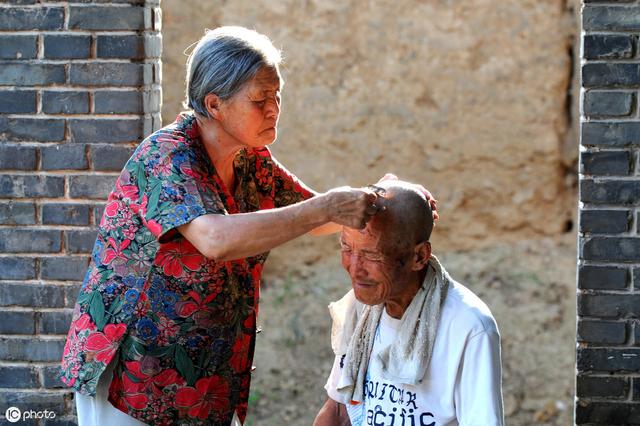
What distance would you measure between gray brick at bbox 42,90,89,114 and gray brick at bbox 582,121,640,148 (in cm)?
185

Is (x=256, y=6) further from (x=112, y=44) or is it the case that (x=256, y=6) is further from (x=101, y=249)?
(x=101, y=249)

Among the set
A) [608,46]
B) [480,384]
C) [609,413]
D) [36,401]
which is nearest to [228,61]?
[480,384]

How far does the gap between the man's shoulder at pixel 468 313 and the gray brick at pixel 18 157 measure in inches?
69.0

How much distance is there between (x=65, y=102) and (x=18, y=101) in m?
0.19

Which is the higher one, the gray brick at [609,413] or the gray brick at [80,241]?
the gray brick at [80,241]

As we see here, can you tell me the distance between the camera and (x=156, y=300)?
122 inches

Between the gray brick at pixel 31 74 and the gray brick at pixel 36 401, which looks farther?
the gray brick at pixel 36 401

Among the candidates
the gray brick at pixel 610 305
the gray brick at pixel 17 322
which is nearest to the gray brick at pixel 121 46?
the gray brick at pixel 17 322

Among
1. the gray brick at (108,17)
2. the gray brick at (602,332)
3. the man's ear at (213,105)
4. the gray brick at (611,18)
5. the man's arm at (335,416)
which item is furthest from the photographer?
the gray brick at (108,17)

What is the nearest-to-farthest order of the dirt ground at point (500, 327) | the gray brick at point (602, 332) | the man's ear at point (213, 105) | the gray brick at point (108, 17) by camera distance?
the man's ear at point (213, 105), the gray brick at point (602, 332), the gray brick at point (108, 17), the dirt ground at point (500, 327)

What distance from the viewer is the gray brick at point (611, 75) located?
353cm

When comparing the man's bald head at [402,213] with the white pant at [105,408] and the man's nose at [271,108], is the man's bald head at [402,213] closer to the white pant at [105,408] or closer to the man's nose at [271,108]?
the man's nose at [271,108]

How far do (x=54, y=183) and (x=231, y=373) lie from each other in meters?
1.11

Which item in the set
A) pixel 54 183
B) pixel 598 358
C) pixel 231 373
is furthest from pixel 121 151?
pixel 598 358
